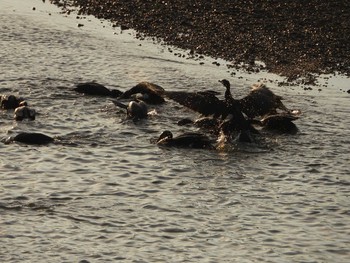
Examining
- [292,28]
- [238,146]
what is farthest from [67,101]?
[292,28]

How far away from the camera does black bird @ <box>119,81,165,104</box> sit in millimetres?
16375

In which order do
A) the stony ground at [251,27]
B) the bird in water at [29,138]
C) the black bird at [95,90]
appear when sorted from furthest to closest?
the stony ground at [251,27], the black bird at [95,90], the bird in water at [29,138]

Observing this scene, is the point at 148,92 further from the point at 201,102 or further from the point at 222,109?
the point at 222,109

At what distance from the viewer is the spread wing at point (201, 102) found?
14.8 m

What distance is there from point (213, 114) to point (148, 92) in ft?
6.49

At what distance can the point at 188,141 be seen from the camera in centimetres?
1395

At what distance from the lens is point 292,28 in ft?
73.5

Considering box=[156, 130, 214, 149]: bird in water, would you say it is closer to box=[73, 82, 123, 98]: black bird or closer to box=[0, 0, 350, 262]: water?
box=[0, 0, 350, 262]: water

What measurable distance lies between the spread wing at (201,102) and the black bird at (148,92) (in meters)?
0.92

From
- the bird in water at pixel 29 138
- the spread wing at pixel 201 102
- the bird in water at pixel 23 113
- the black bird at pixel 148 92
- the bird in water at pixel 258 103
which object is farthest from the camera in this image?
the black bird at pixel 148 92

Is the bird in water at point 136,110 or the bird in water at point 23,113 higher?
the bird in water at point 136,110

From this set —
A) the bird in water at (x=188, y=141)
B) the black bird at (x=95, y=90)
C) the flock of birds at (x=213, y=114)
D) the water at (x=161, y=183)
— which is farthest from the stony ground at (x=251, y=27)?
the bird in water at (x=188, y=141)

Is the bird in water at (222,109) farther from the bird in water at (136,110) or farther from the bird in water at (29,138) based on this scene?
the bird in water at (29,138)

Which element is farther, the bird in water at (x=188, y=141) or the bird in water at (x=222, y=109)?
the bird in water at (x=222, y=109)
